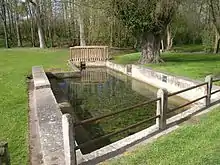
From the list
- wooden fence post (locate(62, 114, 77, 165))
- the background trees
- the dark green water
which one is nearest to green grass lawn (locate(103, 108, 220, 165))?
wooden fence post (locate(62, 114, 77, 165))

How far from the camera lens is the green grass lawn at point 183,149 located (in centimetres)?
462

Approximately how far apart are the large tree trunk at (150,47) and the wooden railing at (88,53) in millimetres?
5092

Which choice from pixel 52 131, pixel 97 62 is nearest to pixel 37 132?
pixel 52 131

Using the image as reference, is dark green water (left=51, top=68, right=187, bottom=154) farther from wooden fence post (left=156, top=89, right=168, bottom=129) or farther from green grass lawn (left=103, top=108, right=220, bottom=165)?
green grass lawn (left=103, top=108, right=220, bottom=165)

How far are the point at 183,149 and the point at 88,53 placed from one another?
1850cm

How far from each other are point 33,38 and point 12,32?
16.6ft

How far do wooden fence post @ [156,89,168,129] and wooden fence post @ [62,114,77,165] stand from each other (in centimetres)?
241

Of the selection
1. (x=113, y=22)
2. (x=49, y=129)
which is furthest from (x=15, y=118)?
(x=113, y=22)

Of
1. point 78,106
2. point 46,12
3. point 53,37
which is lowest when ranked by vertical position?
point 78,106

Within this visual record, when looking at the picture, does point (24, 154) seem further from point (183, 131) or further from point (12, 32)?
point (12, 32)

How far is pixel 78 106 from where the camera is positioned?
1139 centimetres

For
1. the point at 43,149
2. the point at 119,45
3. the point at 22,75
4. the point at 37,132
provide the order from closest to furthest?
1. the point at 43,149
2. the point at 37,132
3. the point at 22,75
4. the point at 119,45

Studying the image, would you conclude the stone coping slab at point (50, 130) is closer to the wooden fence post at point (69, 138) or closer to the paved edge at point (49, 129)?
the paved edge at point (49, 129)

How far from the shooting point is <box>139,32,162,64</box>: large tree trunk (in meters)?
18.2
